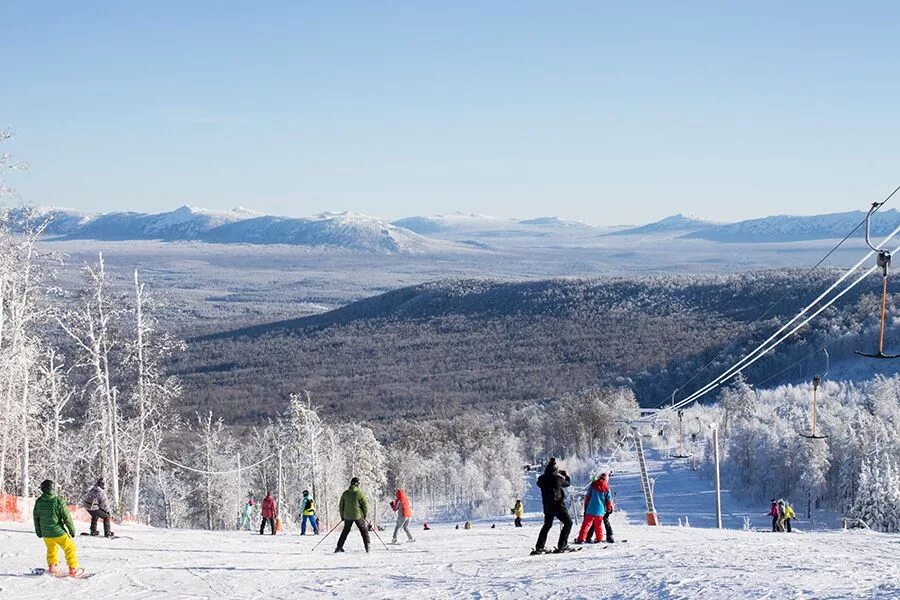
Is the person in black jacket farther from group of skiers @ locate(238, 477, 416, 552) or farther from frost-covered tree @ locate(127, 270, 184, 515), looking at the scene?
frost-covered tree @ locate(127, 270, 184, 515)

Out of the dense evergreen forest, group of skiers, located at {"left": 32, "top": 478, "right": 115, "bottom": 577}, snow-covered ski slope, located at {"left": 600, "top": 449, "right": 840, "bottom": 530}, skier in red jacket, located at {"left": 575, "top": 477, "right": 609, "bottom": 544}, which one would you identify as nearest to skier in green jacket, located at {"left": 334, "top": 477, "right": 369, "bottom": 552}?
skier in red jacket, located at {"left": 575, "top": 477, "right": 609, "bottom": 544}

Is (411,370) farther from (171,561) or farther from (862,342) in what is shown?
(171,561)

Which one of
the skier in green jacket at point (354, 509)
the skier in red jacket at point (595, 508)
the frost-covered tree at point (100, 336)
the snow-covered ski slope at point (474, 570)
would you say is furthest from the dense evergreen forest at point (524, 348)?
the skier in red jacket at point (595, 508)

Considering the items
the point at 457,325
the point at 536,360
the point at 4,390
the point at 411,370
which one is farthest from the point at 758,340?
the point at 4,390

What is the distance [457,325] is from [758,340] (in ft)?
234

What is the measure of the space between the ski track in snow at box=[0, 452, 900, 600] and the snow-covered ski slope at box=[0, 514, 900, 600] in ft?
0.05

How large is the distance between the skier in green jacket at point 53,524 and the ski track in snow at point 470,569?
321mm

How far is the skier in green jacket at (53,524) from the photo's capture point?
45.6 feet

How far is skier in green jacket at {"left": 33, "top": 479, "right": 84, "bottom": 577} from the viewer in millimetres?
13914

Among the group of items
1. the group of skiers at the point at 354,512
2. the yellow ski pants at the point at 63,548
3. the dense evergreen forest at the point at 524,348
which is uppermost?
the yellow ski pants at the point at 63,548

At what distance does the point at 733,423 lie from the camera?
86.9m

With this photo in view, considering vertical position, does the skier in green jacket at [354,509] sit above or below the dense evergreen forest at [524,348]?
above

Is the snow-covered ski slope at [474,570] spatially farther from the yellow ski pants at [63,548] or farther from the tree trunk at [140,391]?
the tree trunk at [140,391]

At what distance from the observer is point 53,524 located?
45.8ft
